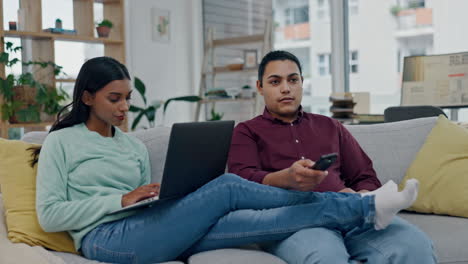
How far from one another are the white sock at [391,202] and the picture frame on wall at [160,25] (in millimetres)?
4122

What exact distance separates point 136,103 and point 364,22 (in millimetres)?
2295

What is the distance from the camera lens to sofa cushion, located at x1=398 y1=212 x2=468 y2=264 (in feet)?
5.82

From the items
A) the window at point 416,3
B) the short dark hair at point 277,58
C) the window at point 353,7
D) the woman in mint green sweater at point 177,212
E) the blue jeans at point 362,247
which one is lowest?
the blue jeans at point 362,247

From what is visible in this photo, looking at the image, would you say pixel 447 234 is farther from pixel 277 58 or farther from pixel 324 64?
pixel 324 64

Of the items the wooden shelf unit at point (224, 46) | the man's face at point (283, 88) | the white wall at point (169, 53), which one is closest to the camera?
the man's face at point (283, 88)

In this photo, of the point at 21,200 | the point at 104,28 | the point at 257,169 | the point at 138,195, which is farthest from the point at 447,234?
the point at 104,28

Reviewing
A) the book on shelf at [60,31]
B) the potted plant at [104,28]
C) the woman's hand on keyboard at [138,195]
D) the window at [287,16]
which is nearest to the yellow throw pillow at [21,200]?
the woman's hand on keyboard at [138,195]

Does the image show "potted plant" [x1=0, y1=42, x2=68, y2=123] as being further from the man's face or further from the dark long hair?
the man's face

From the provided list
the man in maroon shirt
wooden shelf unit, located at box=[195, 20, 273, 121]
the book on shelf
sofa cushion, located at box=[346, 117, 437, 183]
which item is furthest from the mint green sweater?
wooden shelf unit, located at box=[195, 20, 273, 121]

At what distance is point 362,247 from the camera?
1.60 metres

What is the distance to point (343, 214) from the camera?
1580 mm

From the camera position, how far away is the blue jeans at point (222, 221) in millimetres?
1586

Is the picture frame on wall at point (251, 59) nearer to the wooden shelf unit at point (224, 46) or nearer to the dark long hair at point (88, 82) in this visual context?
the wooden shelf unit at point (224, 46)

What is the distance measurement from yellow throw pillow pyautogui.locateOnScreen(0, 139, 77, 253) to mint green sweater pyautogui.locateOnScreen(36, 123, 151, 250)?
79 millimetres
